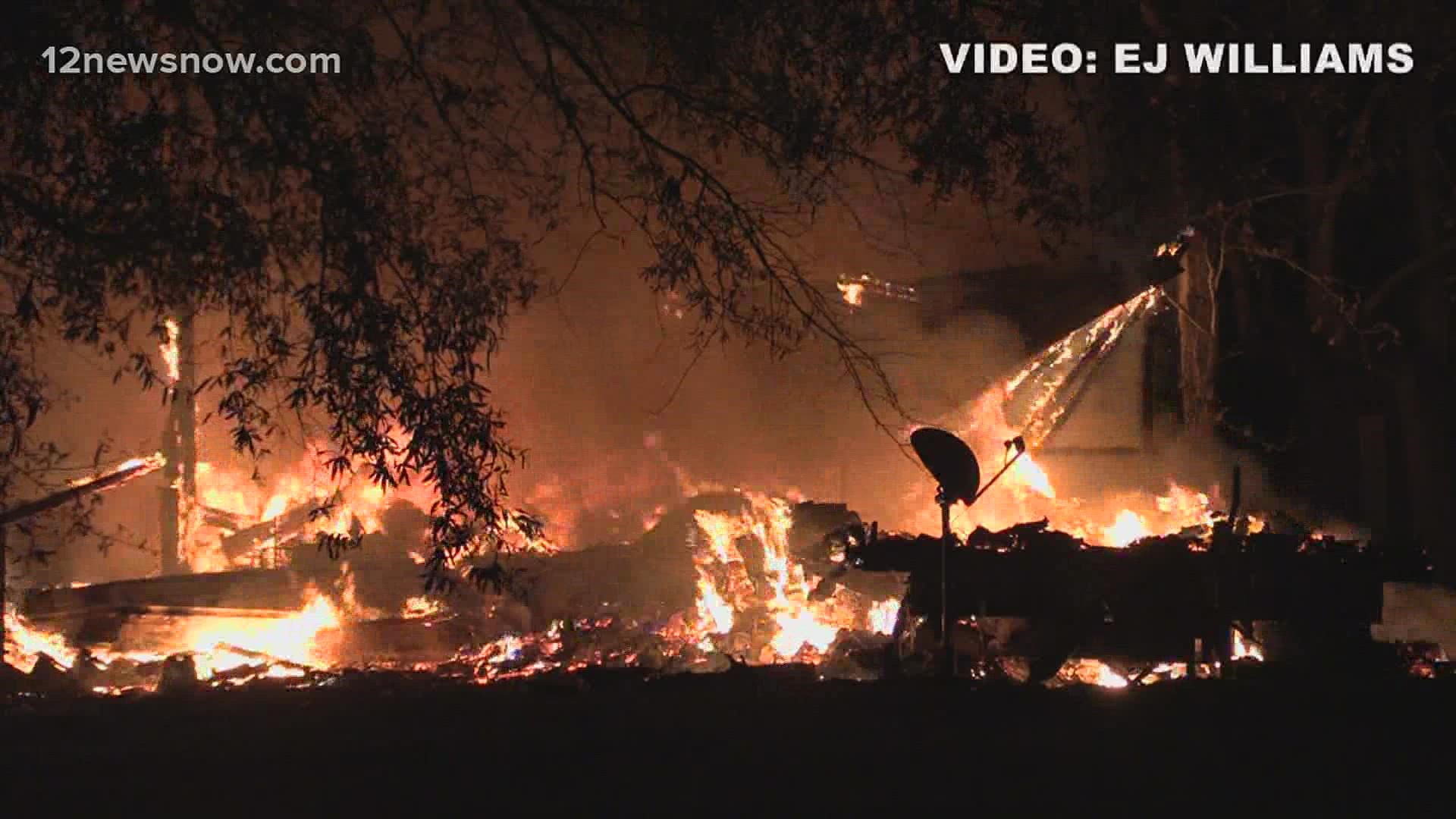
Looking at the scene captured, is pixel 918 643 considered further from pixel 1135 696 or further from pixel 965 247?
pixel 965 247

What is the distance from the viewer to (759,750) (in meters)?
4.83

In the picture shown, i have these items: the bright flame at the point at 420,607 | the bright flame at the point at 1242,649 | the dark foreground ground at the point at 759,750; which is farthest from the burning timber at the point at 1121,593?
the bright flame at the point at 420,607

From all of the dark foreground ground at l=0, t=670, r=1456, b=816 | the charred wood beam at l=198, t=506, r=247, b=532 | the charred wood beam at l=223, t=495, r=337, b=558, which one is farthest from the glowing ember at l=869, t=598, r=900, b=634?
the charred wood beam at l=198, t=506, r=247, b=532

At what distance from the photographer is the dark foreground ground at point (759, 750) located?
436 centimetres

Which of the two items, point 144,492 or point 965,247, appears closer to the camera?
point 965,247

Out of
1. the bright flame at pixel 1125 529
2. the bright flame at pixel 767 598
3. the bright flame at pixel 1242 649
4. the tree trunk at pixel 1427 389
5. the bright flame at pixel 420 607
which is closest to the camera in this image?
the bright flame at pixel 1242 649

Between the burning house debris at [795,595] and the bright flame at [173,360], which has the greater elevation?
the bright flame at [173,360]

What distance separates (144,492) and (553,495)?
296 inches

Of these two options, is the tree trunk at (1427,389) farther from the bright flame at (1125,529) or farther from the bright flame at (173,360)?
the bright flame at (173,360)

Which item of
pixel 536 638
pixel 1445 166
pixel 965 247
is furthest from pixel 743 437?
pixel 1445 166

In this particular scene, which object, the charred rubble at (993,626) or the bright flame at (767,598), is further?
the bright flame at (767,598)

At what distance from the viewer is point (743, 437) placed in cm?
1747

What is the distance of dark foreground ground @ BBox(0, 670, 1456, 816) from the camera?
4.36 meters

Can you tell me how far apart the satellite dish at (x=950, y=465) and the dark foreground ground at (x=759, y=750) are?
1364 millimetres
